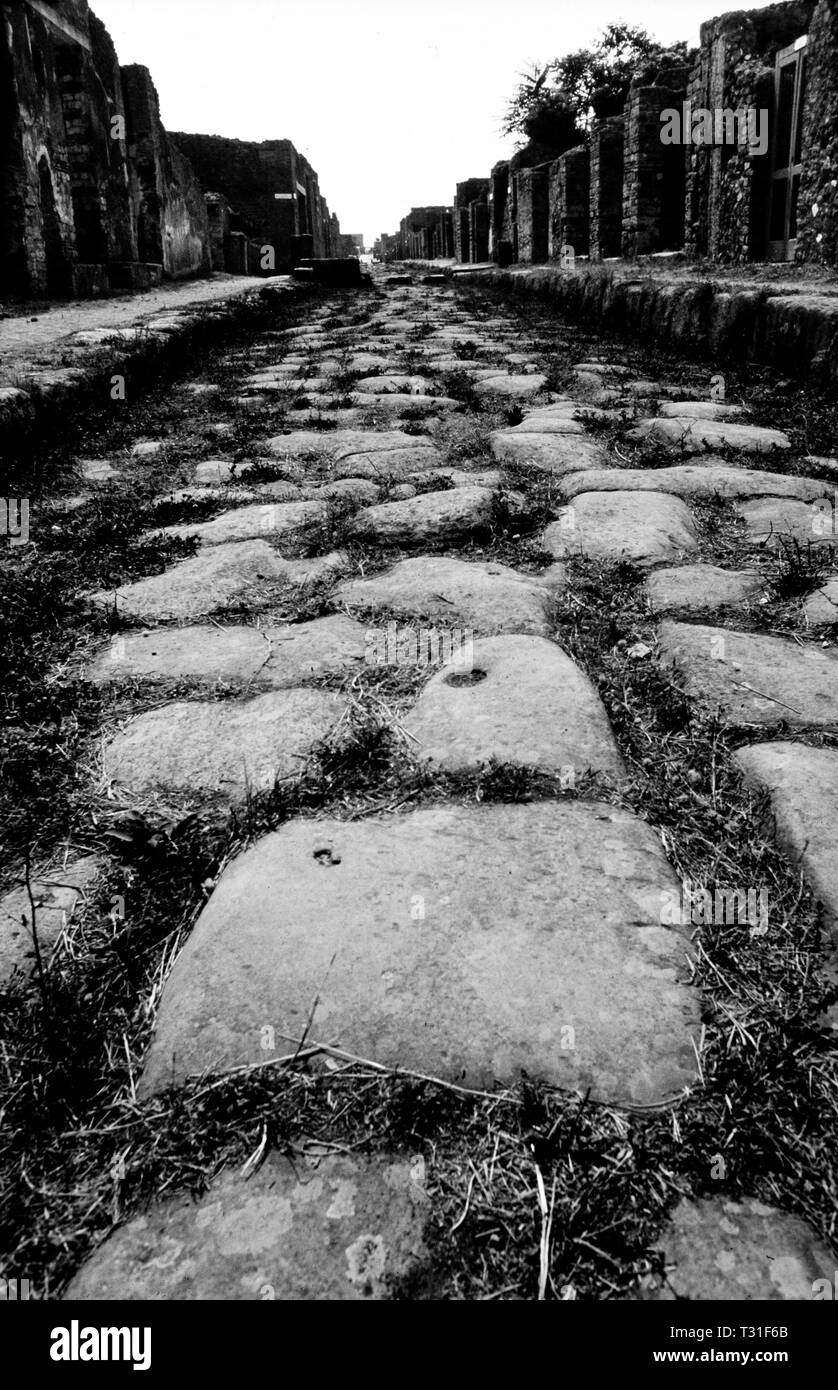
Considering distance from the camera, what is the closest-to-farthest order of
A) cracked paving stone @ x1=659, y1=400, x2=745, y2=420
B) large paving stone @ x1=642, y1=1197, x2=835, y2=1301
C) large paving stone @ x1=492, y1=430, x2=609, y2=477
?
large paving stone @ x1=642, y1=1197, x2=835, y2=1301, large paving stone @ x1=492, y1=430, x2=609, y2=477, cracked paving stone @ x1=659, y1=400, x2=745, y2=420

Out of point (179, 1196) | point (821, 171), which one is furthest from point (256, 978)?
point (821, 171)

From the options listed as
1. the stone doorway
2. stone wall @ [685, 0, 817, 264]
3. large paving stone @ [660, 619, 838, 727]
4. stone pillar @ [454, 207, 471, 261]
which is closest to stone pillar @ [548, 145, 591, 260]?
stone wall @ [685, 0, 817, 264]

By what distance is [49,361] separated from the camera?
14.1 feet

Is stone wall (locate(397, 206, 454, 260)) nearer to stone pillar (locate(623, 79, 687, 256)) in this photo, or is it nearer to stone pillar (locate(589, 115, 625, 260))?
stone pillar (locate(589, 115, 625, 260))

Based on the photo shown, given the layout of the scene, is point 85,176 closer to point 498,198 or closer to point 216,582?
point 498,198

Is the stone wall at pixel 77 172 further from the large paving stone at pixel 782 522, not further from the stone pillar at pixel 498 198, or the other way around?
the large paving stone at pixel 782 522

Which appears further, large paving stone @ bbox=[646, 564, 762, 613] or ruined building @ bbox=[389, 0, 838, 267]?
ruined building @ bbox=[389, 0, 838, 267]

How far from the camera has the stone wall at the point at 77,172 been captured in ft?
36.2

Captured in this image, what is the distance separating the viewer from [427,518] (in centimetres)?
256

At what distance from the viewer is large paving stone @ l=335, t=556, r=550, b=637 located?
191cm

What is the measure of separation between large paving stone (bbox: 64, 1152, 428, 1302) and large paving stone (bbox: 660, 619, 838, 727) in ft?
3.20

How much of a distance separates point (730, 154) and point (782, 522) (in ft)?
28.9
